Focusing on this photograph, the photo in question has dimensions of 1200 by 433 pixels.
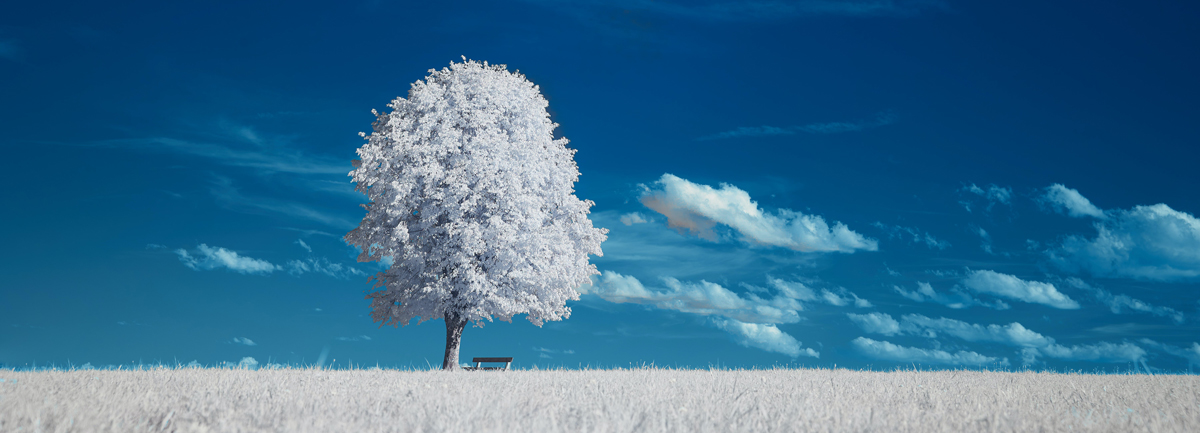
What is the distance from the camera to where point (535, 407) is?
300 inches

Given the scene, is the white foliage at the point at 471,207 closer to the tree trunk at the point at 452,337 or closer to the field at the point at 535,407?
the tree trunk at the point at 452,337

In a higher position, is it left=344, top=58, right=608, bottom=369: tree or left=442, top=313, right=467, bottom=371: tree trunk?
left=344, top=58, right=608, bottom=369: tree

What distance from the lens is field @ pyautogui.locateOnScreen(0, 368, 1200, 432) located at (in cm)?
666

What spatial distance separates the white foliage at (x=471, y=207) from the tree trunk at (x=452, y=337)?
18.3 inches

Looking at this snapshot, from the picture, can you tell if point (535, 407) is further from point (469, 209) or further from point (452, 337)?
point (452, 337)

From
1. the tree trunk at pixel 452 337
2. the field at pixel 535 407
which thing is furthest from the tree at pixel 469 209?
the field at pixel 535 407

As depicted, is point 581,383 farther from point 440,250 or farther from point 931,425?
point 440,250

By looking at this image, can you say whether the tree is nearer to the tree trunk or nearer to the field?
the tree trunk

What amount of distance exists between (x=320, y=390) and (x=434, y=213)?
1023 centimetres

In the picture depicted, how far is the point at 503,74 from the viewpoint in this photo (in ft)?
71.4

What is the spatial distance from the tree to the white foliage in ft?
0.12

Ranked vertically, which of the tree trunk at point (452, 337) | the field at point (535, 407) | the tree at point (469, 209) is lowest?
the field at point (535, 407)

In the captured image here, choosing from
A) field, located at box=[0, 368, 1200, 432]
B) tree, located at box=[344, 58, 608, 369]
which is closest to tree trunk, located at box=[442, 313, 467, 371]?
tree, located at box=[344, 58, 608, 369]

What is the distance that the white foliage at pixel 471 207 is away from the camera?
19.0 m
